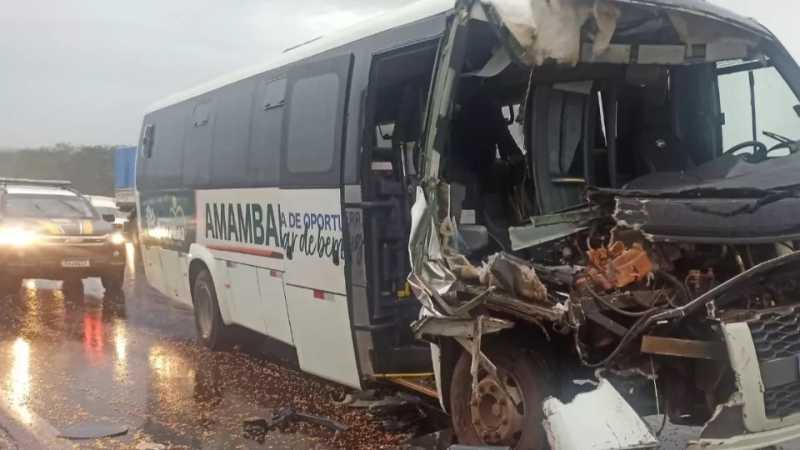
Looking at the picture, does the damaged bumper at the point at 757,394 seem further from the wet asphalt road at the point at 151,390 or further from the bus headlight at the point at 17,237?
the bus headlight at the point at 17,237

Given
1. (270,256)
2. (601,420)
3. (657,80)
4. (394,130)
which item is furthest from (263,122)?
(601,420)

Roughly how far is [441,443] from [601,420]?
1.85 metres

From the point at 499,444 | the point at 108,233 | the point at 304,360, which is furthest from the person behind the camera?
the point at 108,233

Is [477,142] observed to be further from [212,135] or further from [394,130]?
[212,135]

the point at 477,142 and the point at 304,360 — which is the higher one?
the point at 477,142

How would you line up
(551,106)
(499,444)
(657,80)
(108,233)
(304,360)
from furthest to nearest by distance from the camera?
1. (108,233)
2. (304,360)
3. (657,80)
4. (551,106)
5. (499,444)

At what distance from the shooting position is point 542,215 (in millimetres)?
5324

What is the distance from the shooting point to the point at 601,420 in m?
4.26

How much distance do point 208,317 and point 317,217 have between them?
3245 millimetres

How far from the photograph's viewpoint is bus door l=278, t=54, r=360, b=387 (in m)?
6.41

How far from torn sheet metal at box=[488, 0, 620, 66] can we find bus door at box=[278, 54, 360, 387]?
6.57ft

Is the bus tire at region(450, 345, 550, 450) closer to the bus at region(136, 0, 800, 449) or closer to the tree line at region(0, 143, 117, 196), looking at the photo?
the bus at region(136, 0, 800, 449)

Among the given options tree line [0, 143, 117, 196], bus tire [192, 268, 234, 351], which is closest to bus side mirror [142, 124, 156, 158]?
bus tire [192, 268, 234, 351]

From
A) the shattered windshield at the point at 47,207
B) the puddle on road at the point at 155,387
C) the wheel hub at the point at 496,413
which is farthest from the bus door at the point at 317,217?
the shattered windshield at the point at 47,207
